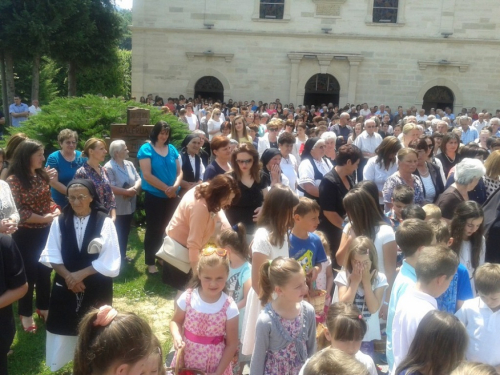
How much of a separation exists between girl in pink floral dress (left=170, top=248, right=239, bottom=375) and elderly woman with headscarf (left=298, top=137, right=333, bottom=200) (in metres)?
3.03

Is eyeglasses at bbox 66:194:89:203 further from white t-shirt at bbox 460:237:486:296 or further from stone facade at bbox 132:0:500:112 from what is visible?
stone facade at bbox 132:0:500:112

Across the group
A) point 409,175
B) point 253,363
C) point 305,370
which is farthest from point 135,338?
point 409,175

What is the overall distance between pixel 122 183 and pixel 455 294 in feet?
14.0

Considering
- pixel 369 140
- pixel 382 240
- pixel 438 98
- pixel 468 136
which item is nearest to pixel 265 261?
pixel 382 240

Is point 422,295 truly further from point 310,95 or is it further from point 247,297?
point 310,95

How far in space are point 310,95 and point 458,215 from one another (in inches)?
836

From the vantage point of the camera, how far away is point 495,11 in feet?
75.0

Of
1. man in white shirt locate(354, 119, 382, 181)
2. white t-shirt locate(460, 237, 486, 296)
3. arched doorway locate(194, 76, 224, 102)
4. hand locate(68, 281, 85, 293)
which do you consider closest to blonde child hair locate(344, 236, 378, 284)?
white t-shirt locate(460, 237, 486, 296)

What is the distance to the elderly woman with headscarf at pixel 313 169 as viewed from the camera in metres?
6.32

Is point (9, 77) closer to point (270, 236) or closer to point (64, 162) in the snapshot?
point (64, 162)

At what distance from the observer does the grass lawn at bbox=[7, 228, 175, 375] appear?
453 centimetres

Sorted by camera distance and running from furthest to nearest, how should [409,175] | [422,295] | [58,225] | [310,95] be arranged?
[310,95] < [409,175] < [58,225] < [422,295]

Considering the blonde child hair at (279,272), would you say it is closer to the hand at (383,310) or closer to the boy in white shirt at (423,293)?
the boy in white shirt at (423,293)

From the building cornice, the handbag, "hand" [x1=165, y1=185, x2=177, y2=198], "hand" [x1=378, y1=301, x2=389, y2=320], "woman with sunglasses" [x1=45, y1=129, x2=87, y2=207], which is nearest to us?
Result: "hand" [x1=378, y1=301, x2=389, y2=320]
